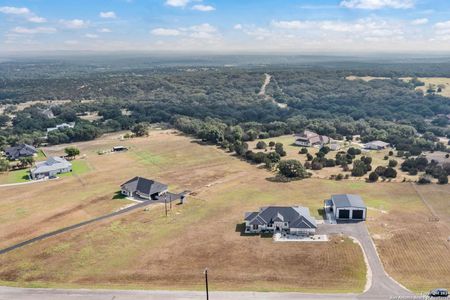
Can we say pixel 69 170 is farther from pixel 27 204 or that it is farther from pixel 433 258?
pixel 433 258

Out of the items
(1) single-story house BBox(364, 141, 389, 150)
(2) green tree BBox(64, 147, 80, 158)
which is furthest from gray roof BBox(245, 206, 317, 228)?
(2) green tree BBox(64, 147, 80, 158)

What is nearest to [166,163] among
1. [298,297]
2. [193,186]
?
[193,186]

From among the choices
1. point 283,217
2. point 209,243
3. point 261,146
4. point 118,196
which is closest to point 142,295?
point 209,243

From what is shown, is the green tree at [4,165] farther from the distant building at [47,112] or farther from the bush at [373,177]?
the bush at [373,177]

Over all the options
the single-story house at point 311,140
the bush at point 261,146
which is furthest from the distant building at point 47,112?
the single-story house at point 311,140

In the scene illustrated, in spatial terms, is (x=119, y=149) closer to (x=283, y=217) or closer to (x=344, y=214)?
(x=283, y=217)
